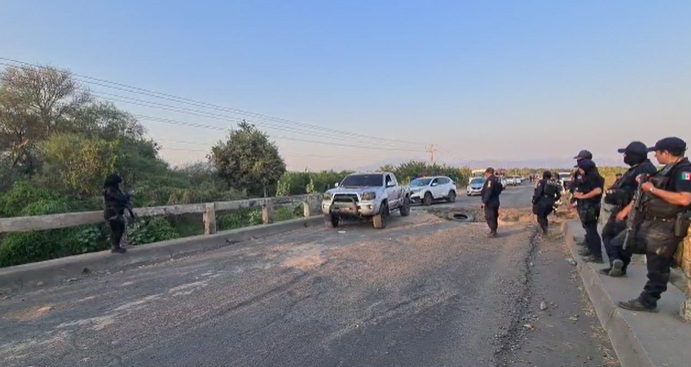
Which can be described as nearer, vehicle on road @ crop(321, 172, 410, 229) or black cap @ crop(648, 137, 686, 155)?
black cap @ crop(648, 137, 686, 155)

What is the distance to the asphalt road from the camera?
411cm

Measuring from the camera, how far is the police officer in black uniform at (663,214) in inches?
168

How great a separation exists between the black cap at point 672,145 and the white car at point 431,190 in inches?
849

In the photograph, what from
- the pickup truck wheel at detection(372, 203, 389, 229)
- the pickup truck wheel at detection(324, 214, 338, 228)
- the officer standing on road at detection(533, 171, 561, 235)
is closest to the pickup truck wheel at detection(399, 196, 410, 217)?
the pickup truck wheel at detection(372, 203, 389, 229)

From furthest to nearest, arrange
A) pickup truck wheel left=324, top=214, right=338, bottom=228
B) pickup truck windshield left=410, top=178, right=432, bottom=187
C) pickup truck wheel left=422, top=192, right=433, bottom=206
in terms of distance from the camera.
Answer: pickup truck windshield left=410, top=178, right=432, bottom=187 < pickup truck wheel left=422, top=192, right=433, bottom=206 < pickup truck wheel left=324, top=214, right=338, bottom=228

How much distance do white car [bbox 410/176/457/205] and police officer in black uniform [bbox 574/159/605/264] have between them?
18119 millimetres

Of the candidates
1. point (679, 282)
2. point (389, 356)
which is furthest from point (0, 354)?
point (679, 282)

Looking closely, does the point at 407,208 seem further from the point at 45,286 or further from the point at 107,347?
the point at 107,347

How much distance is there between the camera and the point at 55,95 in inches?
1363

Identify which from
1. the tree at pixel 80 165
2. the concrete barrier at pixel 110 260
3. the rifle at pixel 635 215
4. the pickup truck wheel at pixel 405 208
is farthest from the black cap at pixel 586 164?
the tree at pixel 80 165

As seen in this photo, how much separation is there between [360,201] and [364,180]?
1.93m

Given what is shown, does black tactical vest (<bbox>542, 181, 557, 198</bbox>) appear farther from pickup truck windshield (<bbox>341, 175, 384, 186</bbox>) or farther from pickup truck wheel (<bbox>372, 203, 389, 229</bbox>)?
pickup truck windshield (<bbox>341, 175, 384, 186</bbox>)

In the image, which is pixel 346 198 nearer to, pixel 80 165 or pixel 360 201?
pixel 360 201

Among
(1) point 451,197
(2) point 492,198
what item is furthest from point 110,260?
(1) point 451,197
